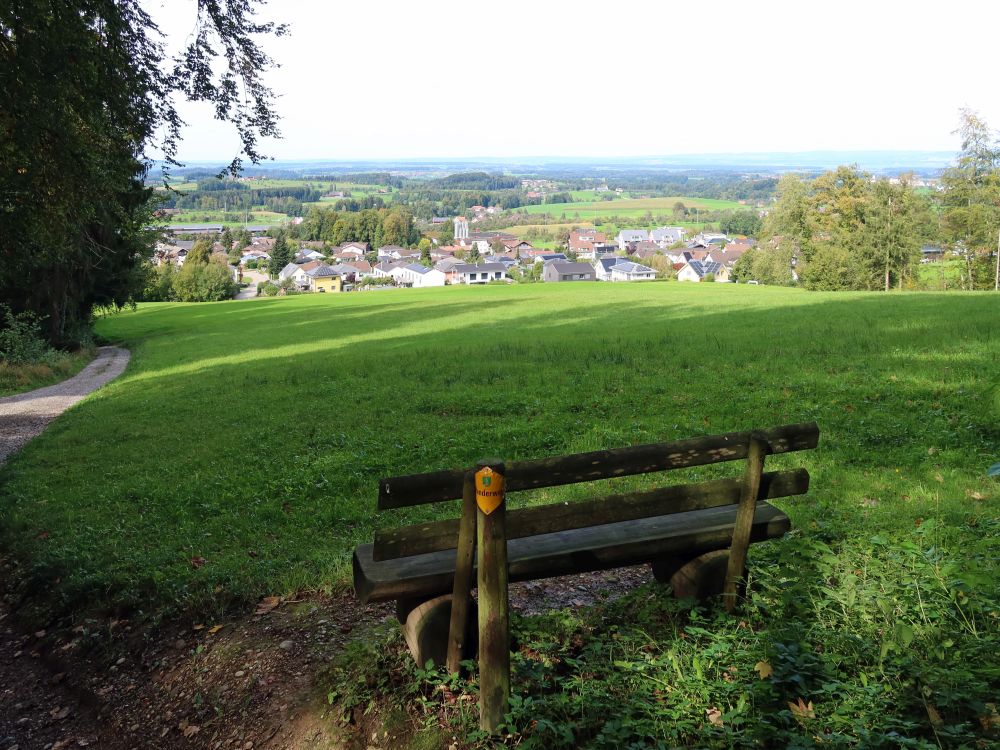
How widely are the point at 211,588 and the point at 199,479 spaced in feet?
13.2

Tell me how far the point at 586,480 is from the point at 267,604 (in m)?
3.51

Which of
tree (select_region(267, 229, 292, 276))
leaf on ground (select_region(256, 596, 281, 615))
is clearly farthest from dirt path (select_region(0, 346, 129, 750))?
tree (select_region(267, 229, 292, 276))

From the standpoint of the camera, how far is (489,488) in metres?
3.71

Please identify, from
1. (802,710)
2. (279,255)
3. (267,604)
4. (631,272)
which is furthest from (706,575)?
(279,255)

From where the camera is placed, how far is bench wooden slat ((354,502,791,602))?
4.40m

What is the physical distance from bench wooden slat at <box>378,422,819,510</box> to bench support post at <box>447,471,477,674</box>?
0.31 ft

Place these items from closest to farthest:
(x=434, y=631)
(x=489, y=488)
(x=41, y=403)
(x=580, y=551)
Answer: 1. (x=489, y=488)
2. (x=434, y=631)
3. (x=580, y=551)
4. (x=41, y=403)

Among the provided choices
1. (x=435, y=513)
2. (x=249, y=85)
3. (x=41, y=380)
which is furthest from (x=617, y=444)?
(x=41, y=380)

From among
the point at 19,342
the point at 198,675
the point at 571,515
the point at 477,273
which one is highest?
the point at 571,515

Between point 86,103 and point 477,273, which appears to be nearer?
point 86,103

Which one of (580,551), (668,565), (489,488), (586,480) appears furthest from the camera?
(668,565)

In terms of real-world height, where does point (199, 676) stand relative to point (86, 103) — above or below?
below

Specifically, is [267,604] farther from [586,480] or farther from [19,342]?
[19,342]

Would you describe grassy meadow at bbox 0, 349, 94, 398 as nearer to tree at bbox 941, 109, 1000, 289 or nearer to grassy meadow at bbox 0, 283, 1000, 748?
grassy meadow at bbox 0, 283, 1000, 748
